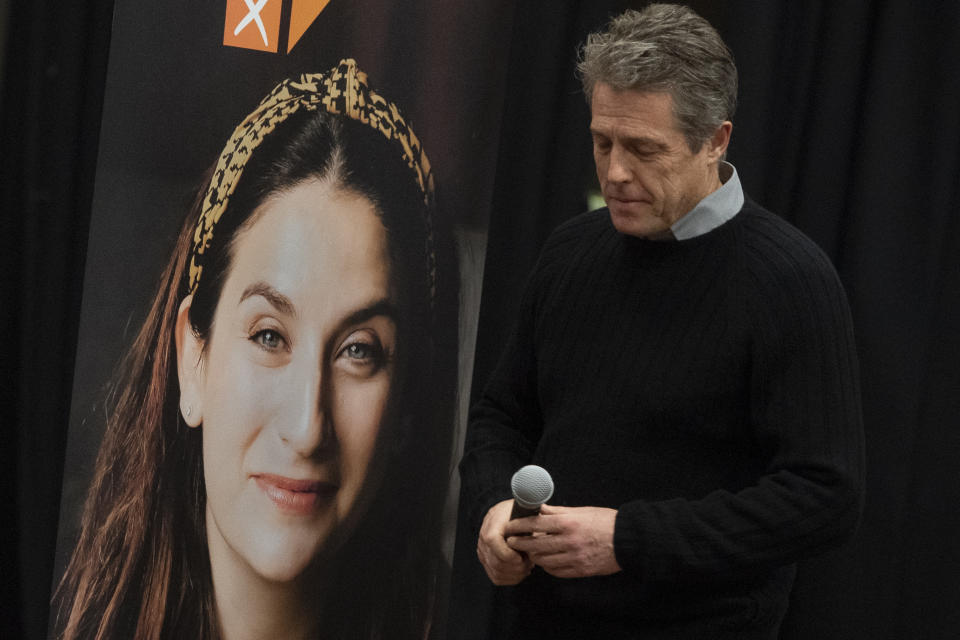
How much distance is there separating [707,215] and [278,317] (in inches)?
36.9

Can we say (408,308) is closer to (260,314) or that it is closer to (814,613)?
(260,314)

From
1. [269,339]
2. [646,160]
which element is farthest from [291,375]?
[646,160]

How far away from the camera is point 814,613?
2.69 metres

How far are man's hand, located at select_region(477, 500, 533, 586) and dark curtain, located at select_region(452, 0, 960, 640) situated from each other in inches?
46.7

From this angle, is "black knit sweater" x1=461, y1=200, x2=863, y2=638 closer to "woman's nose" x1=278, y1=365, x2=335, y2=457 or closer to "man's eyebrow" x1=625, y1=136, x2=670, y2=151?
"man's eyebrow" x1=625, y1=136, x2=670, y2=151

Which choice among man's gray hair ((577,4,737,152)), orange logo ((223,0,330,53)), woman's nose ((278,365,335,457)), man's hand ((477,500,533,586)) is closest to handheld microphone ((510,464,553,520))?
man's hand ((477,500,533,586))

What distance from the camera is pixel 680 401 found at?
4.88ft

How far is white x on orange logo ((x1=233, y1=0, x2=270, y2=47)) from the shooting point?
2.03 metres

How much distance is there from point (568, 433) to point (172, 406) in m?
0.88

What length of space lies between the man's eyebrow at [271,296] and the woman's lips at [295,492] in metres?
0.34

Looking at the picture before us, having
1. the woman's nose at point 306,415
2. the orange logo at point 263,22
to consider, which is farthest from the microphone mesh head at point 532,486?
the orange logo at point 263,22

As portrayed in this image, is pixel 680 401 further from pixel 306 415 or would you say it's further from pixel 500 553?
pixel 306 415

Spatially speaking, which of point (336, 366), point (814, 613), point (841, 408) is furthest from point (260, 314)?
point (814, 613)

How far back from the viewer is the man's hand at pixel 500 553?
1.48 m
